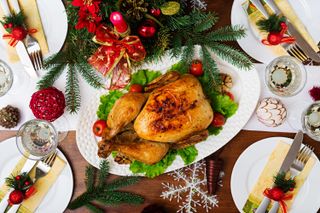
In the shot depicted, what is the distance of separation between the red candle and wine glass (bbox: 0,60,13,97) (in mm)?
447

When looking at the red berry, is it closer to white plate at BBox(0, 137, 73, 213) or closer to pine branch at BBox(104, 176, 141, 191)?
white plate at BBox(0, 137, 73, 213)

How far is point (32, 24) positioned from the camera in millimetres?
1368

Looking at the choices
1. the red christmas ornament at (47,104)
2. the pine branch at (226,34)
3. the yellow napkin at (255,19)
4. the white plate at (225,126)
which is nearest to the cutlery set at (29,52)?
the red christmas ornament at (47,104)

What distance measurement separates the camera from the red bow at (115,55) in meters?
1.22

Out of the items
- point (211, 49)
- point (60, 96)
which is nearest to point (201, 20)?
point (211, 49)

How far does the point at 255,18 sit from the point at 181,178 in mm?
597

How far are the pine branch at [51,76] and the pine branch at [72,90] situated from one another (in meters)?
0.03

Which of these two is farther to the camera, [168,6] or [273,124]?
[273,124]

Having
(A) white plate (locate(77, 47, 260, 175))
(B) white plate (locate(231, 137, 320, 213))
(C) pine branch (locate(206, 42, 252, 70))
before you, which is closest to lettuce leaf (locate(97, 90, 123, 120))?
(A) white plate (locate(77, 47, 260, 175))

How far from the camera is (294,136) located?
1.36 metres

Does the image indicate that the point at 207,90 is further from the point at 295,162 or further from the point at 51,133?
the point at 51,133

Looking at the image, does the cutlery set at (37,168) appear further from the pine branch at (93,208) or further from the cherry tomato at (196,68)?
the cherry tomato at (196,68)

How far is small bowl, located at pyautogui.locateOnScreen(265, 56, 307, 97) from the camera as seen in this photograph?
133 cm

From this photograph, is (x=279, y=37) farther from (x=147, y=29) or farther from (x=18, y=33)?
(x=18, y=33)
